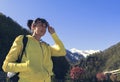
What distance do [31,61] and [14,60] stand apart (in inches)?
9.2

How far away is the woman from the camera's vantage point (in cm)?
550

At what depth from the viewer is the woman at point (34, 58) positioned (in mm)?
5500

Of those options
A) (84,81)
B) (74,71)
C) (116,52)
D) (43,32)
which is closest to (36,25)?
(43,32)

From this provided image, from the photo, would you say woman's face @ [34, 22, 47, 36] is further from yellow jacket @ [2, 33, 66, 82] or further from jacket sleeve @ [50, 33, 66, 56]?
jacket sleeve @ [50, 33, 66, 56]

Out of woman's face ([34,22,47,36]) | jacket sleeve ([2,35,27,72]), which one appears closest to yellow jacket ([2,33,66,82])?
jacket sleeve ([2,35,27,72])

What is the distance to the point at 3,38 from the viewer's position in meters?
41.9

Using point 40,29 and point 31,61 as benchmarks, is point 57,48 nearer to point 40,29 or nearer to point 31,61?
point 40,29

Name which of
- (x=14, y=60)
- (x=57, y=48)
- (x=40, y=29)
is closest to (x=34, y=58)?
(x=14, y=60)

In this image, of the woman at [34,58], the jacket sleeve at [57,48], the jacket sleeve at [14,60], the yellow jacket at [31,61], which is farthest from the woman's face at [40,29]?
the jacket sleeve at [57,48]

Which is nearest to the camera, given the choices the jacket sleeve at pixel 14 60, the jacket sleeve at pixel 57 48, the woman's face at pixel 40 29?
the jacket sleeve at pixel 14 60

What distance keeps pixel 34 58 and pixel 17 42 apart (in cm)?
33

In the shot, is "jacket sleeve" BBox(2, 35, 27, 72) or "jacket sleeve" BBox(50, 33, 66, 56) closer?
"jacket sleeve" BBox(2, 35, 27, 72)

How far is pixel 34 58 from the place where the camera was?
18.4 ft

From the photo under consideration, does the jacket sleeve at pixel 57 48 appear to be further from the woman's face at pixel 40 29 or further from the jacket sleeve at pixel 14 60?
the jacket sleeve at pixel 14 60
